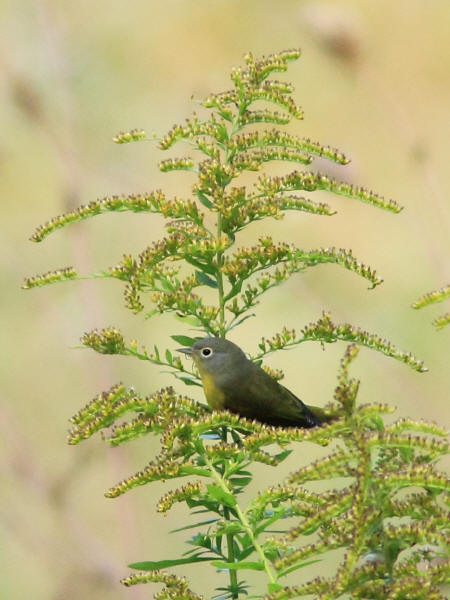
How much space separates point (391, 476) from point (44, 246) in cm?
979

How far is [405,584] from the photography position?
1.44 metres

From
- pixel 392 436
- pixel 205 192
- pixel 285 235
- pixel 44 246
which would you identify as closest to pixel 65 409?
pixel 44 246

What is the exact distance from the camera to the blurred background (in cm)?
587

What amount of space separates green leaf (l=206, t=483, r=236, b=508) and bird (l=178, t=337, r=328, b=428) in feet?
3.79

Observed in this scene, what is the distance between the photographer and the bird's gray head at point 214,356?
2.99 meters

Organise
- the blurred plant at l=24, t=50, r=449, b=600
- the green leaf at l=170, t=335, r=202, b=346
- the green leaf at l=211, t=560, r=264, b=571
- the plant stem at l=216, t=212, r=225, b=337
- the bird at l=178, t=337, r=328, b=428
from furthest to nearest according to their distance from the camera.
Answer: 1. the bird at l=178, t=337, r=328, b=428
2. the green leaf at l=170, t=335, r=202, b=346
3. the plant stem at l=216, t=212, r=225, b=337
4. the green leaf at l=211, t=560, r=264, b=571
5. the blurred plant at l=24, t=50, r=449, b=600

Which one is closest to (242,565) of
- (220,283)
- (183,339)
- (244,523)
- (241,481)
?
(244,523)

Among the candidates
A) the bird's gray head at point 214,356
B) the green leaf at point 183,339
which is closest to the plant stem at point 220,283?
the green leaf at point 183,339

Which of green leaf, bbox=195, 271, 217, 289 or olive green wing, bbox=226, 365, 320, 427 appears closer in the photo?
green leaf, bbox=195, 271, 217, 289

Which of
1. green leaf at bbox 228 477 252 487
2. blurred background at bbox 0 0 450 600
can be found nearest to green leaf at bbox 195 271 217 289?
green leaf at bbox 228 477 252 487

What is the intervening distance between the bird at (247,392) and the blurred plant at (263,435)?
0.37 m

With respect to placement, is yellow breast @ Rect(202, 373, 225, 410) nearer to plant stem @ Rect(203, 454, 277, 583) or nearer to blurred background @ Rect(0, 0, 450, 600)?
plant stem @ Rect(203, 454, 277, 583)

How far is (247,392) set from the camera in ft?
10.7

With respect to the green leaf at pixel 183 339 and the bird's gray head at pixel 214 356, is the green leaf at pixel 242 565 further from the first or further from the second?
the bird's gray head at pixel 214 356
